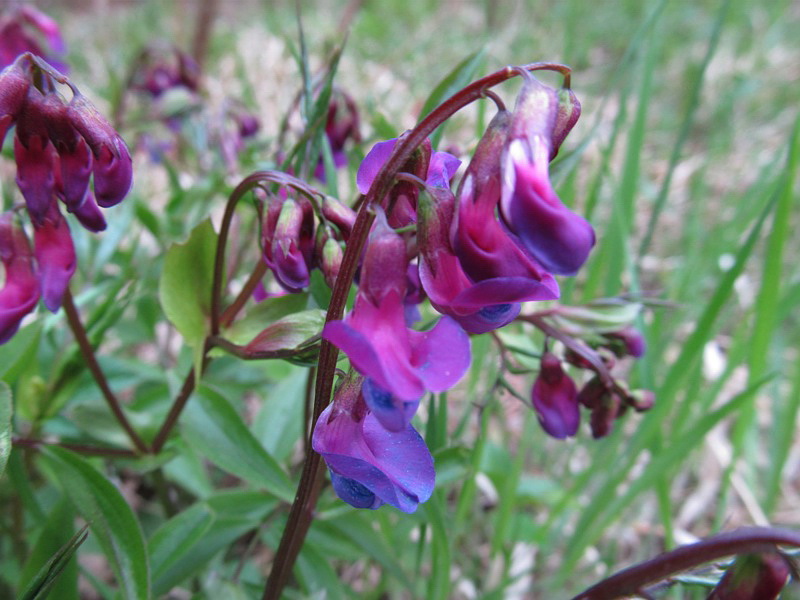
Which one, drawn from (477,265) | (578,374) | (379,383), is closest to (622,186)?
(578,374)

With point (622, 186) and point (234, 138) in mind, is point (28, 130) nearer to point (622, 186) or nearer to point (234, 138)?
point (622, 186)

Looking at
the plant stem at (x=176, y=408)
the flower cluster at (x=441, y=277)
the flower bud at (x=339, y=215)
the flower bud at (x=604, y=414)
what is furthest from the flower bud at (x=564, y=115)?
the plant stem at (x=176, y=408)

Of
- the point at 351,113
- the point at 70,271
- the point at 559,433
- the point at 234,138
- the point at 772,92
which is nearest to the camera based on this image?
the point at 70,271

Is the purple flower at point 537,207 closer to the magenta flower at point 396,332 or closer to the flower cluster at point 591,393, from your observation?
the magenta flower at point 396,332

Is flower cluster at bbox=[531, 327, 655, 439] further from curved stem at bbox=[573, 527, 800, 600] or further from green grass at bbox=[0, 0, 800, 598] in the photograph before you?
curved stem at bbox=[573, 527, 800, 600]

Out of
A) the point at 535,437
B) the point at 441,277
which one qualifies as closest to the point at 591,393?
the point at 441,277
